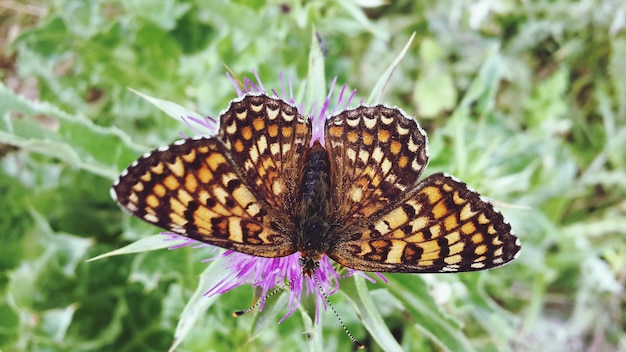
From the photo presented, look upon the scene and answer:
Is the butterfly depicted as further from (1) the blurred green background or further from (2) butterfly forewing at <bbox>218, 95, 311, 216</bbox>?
(1) the blurred green background

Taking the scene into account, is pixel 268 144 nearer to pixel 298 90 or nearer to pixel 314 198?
pixel 314 198

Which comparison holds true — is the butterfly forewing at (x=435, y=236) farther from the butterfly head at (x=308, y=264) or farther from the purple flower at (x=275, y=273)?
the purple flower at (x=275, y=273)

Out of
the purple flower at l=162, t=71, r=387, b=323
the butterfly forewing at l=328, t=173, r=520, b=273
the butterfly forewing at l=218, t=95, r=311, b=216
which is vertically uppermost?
the butterfly forewing at l=218, t=95, r=311, b=216

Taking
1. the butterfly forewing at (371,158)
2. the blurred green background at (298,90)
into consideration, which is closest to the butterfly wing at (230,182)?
the butterfly forewing at (371,158)

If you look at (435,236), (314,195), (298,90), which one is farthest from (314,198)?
(298,90)

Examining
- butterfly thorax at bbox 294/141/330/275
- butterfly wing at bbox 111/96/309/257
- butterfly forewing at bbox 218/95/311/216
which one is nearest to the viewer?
butterfly wing at bbox 111/96/309/257

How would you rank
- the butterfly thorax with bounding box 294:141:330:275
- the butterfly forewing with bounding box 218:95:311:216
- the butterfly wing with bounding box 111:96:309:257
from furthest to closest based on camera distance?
the butterfly thorax with bounding box 294:141:330:275 → the butterfly forewing with bounding box 218:95:311:216 → the butterfly wing with bounding box 111:96:309:257

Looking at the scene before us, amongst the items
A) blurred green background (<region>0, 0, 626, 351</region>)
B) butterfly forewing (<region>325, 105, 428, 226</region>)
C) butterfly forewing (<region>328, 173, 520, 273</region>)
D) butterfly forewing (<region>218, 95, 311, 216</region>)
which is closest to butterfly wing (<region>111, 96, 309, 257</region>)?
butterfly forewing (<region>218, 95, 311, 216</region>)

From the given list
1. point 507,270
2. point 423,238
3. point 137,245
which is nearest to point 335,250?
point 423,238
